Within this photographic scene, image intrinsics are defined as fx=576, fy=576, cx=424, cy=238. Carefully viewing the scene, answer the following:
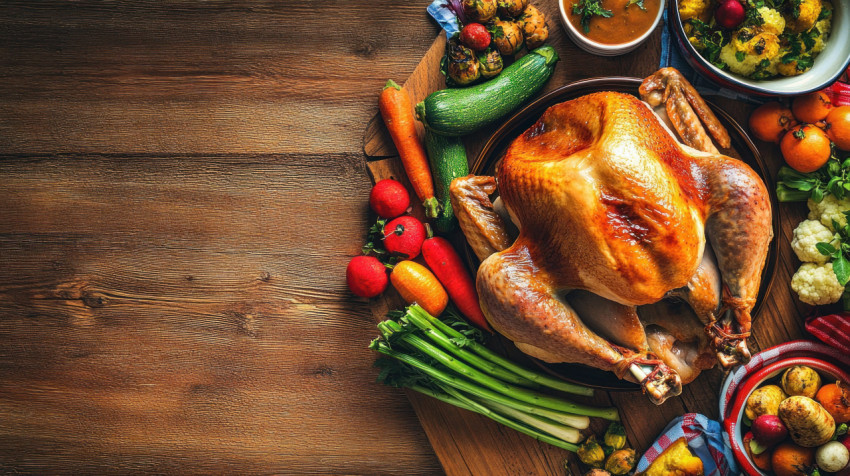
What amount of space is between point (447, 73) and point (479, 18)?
0.92 feet

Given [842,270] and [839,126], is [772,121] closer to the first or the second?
[839,126]

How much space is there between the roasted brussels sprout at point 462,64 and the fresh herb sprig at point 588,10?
19.2 inches

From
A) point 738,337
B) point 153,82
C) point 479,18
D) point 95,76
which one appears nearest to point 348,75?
point 479,18

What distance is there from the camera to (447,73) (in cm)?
272

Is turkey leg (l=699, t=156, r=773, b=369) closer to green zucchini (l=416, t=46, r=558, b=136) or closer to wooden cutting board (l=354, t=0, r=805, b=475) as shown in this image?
wooden cutting board (l=354, t=0, r=805, b=475)

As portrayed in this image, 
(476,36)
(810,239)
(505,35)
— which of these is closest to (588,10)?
(505,35)

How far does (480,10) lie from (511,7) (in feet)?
0.51

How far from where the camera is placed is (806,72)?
2516 millimetres

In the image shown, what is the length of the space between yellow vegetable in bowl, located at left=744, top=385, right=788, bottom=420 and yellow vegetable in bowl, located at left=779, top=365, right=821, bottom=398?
5cm

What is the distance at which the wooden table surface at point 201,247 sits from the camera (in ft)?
9.48

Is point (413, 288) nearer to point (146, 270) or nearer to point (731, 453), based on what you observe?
point (146, 270)

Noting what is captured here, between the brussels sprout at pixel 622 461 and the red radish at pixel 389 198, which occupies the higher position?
the red radish at pixel 389 198

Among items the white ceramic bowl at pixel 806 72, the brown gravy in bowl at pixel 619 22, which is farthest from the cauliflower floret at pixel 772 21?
the brown gravy in bowl at pixel 619 22

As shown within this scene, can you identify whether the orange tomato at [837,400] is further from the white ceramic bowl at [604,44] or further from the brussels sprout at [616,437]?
the white ceramic bowl at [604,44]
